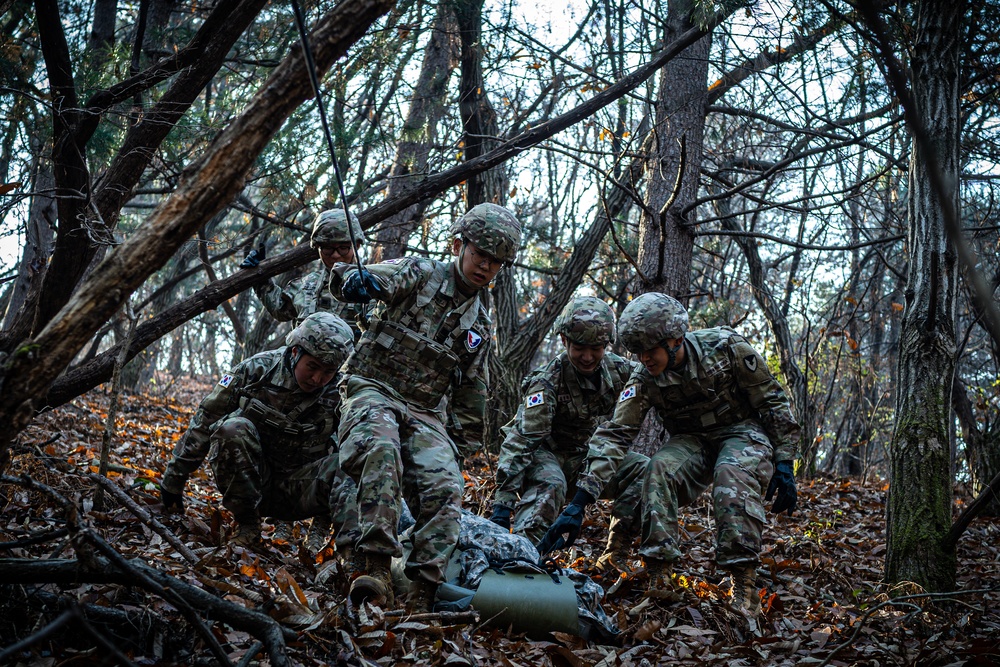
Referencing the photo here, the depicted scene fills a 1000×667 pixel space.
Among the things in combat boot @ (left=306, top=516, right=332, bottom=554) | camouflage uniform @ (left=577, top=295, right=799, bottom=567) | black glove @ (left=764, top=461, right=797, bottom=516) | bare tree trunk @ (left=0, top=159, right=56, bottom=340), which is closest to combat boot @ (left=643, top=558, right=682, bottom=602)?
camouflage uniform @ (left=577, top=295, right=799, bottom=567)

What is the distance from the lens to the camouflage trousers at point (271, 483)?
14.3 ft

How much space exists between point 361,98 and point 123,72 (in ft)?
13.6

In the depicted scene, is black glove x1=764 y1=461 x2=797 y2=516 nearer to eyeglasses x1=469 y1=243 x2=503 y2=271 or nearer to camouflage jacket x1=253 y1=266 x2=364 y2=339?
eyeglasses x1=469 y1=243 x2=503 y2=271

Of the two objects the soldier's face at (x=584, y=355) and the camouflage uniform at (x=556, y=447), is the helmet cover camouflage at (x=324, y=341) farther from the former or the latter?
the soldier's face at (x=584, y=355)

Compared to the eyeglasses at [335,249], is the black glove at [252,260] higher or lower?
lower

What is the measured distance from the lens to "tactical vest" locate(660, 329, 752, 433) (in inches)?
186

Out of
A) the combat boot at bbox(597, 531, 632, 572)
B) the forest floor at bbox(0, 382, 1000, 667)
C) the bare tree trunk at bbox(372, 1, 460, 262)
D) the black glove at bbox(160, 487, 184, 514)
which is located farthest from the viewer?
the bare tree trunk at bbox(372, 1, 460, 262)

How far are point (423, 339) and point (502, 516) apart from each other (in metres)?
1.24

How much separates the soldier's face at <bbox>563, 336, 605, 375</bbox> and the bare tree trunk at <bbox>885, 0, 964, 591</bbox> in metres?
1.76

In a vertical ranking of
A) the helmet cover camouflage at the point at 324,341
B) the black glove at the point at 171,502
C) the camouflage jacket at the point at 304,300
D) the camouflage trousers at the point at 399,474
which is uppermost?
the camouflage jacket at the point at 304,300

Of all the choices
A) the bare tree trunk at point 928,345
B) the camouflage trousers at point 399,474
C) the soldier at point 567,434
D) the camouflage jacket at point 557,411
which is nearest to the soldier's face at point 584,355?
the soldier at point 567,434

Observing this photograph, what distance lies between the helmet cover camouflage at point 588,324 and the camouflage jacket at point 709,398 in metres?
0.38

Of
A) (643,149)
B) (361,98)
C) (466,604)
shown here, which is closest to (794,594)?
(466,604)

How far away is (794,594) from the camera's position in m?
4.39
